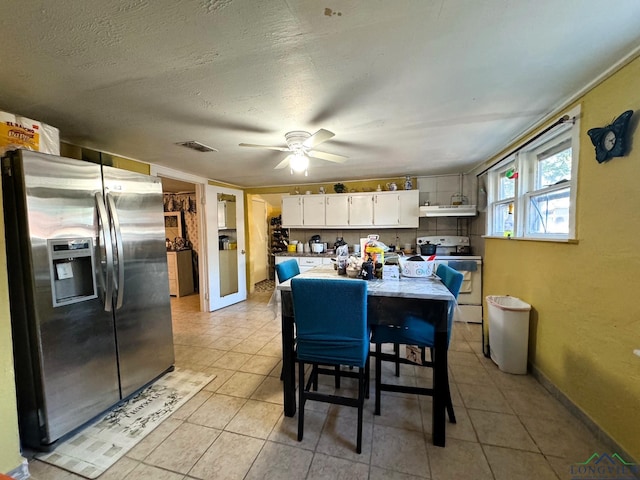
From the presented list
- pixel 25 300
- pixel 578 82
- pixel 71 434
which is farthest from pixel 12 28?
pixel 578 82

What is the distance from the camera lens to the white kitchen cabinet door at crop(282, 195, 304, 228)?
465 centimetres

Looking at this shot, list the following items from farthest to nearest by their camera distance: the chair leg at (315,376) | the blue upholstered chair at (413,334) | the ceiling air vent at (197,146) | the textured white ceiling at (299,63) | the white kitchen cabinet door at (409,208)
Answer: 1. the white kitchen cabinet door at (409,208)
2. the ceiling air vent at (197,146)
3. the chair leg at (315,376)
4. the blue upholstered chair at (413,334)
5. the textured white ceiling at (299,63)

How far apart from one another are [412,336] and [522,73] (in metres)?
1.71

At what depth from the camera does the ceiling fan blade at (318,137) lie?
5.95ft

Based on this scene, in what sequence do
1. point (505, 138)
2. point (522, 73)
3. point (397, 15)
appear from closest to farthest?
point (397, 15) → point (522, 73) → point (505, 138)

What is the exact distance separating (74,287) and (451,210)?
4.25 meters

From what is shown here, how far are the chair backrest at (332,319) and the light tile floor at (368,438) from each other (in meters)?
0.54

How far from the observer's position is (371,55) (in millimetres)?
1267

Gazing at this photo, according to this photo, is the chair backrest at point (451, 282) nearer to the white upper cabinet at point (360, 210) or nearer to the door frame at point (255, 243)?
the white upper cabinet at point (360, 210)

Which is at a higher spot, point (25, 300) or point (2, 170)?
point (2, 170)

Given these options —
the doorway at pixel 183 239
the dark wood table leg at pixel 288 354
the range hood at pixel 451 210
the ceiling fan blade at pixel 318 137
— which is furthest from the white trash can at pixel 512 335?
the doorway at pixel 183 239

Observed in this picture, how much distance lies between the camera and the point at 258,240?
6.12 meters

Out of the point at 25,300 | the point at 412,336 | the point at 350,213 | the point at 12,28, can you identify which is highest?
the point at 12,28

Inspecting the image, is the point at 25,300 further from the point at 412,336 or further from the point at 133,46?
the point at 412,336
